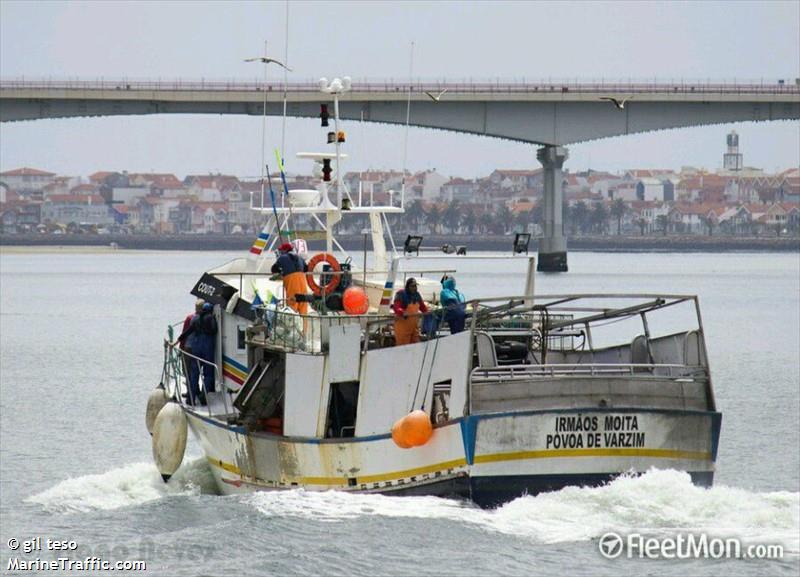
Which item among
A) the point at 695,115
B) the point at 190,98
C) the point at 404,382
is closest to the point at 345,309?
the point at 404,382

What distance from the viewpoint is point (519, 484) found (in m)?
22.1

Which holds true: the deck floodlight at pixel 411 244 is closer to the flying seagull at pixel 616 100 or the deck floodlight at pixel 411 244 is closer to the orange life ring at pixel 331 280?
the orange life ring at pixel 331 280

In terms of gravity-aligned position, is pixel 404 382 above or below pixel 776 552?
above

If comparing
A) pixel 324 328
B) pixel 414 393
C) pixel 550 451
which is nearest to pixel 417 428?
pixel 414 393

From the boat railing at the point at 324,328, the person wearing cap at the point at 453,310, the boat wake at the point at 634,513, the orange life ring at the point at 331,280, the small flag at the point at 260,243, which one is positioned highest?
the small flag at the point at 260,243

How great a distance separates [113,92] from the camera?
105m

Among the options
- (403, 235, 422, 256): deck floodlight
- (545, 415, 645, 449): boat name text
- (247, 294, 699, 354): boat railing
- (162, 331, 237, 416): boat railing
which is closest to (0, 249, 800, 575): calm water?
(545, 415, 645, 449): boat name text

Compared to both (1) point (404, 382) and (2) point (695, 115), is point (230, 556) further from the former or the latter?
(2) point (695, 115)

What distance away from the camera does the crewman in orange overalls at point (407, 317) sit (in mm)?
23844

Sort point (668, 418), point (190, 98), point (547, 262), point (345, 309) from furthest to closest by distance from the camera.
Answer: point (547, 262) → point (190, 98) → point (345, 309) → point (668, 418)

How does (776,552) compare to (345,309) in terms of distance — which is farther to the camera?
(345,309)

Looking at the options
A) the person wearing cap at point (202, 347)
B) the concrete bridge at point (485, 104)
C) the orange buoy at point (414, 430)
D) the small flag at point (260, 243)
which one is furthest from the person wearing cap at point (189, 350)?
the concrete bridge at point (485, 104)

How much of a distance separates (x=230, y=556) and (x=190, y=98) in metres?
83.7

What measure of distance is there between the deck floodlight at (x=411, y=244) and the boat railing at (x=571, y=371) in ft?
8.82
